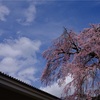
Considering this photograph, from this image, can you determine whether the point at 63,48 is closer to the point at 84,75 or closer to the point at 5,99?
the point at 84,75

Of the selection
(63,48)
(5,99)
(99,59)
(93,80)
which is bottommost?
(5,99)

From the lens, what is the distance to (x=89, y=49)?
1131 cm

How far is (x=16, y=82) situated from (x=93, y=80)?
3327 millimetres

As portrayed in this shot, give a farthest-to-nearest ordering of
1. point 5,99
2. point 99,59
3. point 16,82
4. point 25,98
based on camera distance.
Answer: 1. point 99,59
2. point 25,98
3. point 5,99
4. point 16,82

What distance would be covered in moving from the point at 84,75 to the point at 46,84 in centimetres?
209

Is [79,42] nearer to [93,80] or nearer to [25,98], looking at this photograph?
[93,80]

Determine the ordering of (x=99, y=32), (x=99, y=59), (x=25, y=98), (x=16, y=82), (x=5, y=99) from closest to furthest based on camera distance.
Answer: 1. (x=16, y=82)
2. (x=5, y=99)
3. (x=25, y=98)
4. (x=99, y=59)
5. (x=99, y=32)

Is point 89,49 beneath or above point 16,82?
above

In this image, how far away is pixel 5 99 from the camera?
954 centimetres

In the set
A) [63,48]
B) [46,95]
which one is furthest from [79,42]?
[46,95]

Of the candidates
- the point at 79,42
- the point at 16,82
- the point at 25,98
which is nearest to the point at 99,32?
the point at 79,42

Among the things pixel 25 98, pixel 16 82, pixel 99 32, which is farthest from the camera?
pixel 99 32

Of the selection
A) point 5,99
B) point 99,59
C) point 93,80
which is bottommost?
point 5,99

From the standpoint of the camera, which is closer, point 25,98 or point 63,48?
point 25,98
